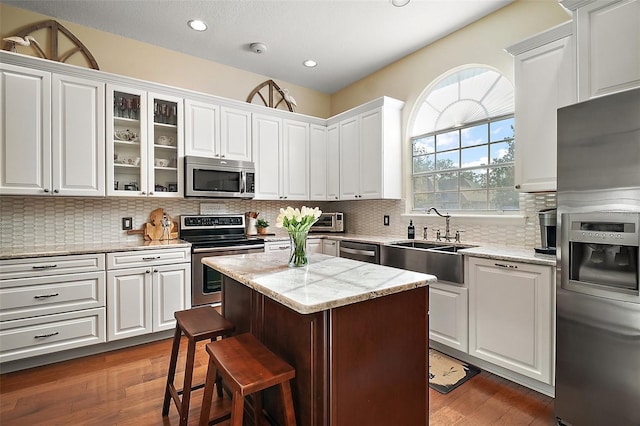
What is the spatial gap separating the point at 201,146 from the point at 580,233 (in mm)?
3457

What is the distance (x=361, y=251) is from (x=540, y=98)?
2.09 metres

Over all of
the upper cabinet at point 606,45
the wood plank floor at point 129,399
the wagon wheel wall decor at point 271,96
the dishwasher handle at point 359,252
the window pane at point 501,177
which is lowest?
the wood plank floor at point 129,399

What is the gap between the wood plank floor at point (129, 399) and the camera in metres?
1.94

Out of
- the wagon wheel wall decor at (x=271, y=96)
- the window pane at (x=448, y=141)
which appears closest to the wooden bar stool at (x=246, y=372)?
the window pane at (x=448, y=141)

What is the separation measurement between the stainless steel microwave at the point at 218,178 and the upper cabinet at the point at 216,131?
0.38 ft

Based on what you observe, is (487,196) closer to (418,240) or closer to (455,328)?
(418,240)

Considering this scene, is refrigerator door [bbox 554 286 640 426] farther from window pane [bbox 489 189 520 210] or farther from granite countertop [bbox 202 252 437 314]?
window pane [bbox 489 189 520 210]

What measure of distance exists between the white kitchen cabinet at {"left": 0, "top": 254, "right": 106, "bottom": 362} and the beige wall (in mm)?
2045

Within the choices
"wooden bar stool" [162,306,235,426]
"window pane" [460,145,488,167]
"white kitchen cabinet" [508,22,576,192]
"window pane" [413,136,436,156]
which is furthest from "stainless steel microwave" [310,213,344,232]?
"wooden bar stool" [162,306,235,426]

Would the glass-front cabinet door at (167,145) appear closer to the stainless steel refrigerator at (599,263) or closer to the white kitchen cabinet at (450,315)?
the white kitchen cabinet at (450,315)

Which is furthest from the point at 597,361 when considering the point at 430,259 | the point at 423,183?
the point at 423,183

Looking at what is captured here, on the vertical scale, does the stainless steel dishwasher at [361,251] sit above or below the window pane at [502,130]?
below

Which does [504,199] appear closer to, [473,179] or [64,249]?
[473,179]

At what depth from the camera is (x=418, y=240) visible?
3.38 m
